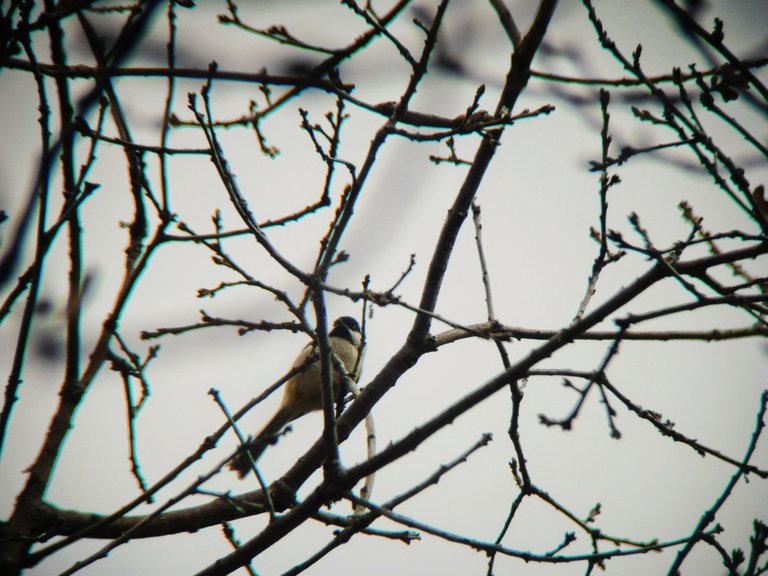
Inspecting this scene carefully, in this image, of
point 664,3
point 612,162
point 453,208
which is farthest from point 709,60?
point 453,208

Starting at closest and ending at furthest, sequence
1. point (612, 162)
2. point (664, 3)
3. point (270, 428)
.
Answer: point (664, 3)
point (612, 162)
point (270, 428)

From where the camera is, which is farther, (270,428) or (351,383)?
(270,428)

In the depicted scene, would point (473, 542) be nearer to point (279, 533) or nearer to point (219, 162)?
point (279, 533)

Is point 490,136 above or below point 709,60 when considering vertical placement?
above

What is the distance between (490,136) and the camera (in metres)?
2.56

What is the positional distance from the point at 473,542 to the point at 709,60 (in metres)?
1.70

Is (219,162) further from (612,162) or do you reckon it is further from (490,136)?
(612,162)

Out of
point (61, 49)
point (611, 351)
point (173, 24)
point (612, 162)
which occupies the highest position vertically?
point (173, 24)

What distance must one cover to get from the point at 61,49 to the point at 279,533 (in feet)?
6.35

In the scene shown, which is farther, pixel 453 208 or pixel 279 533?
pixel 453 208

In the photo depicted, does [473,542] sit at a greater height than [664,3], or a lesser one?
lesser

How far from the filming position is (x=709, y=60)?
149 centimetres

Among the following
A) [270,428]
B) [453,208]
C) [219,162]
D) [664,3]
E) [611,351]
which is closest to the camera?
[664,3]

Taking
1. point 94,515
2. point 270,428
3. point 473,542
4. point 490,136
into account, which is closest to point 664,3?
point 490,136
